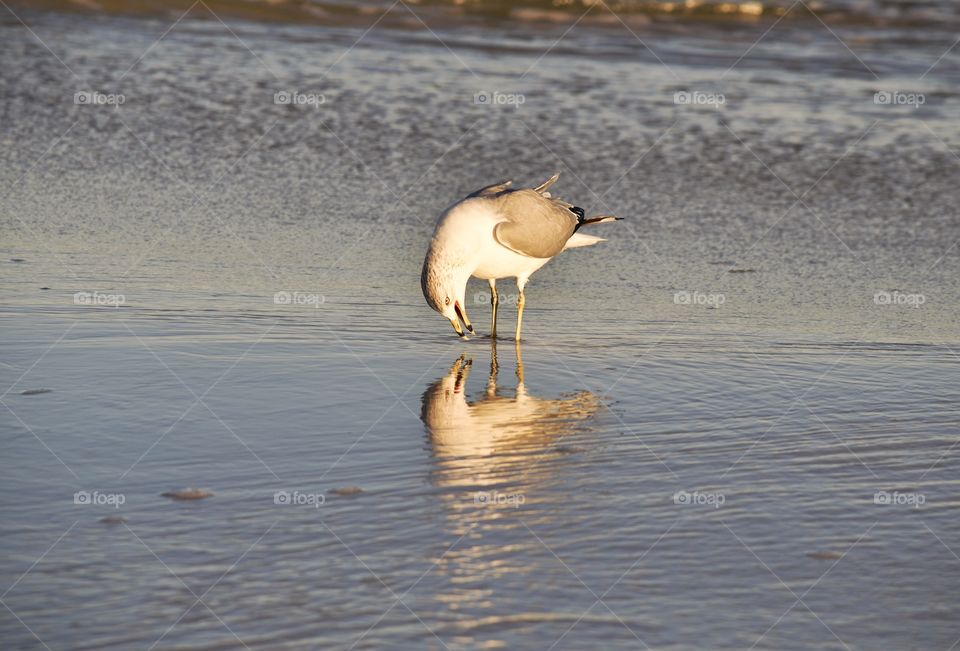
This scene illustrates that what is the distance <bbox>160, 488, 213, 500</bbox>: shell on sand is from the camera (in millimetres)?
5535

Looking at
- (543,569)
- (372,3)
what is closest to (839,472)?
(543,569)

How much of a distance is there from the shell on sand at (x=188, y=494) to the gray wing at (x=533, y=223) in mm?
3300

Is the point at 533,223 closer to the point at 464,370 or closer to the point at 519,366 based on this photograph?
the point at 519,366

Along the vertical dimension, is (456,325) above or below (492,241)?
below

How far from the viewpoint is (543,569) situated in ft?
16.3

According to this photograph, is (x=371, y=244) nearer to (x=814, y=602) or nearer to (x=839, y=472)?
(x=839, y=472)

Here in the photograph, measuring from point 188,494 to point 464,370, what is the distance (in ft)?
8.74

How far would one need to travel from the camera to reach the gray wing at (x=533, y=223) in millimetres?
8484

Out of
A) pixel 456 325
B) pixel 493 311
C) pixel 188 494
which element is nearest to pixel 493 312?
pixel 493 311

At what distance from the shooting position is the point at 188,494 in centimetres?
556

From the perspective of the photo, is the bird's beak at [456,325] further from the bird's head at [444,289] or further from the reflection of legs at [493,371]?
the reflection of legs at [493,371]

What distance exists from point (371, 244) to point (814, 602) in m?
6.17

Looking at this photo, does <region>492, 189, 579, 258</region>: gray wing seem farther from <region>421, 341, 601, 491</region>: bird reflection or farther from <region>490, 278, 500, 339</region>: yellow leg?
<region>421, 341, 601, 491</region>: bird reflection

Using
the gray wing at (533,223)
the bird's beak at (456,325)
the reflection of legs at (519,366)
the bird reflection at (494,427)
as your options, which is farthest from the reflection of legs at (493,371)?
the gray wing at (533,223)
